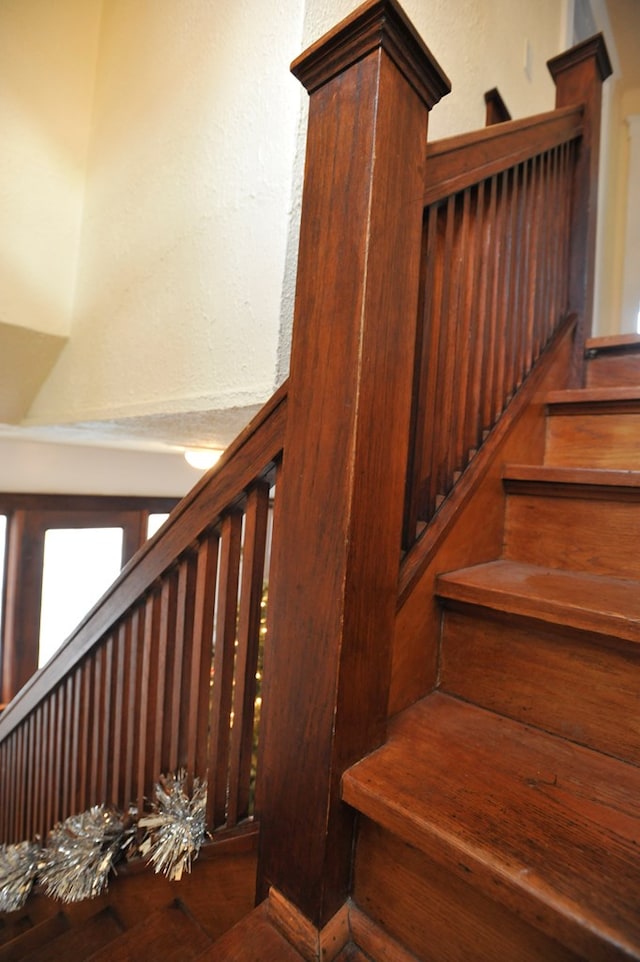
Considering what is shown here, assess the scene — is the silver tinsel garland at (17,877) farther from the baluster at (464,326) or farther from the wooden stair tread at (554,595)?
the baluster at (464,326)

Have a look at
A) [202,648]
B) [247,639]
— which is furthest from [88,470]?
[247,639]

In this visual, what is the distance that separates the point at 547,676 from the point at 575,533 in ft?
1.00

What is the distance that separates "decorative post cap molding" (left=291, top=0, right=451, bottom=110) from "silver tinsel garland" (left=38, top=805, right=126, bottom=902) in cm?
135

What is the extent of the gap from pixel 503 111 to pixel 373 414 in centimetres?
146

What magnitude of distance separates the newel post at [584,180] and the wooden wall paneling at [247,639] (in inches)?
40.3

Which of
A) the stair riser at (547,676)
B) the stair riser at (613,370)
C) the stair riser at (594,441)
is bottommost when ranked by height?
the stair riser at (547,676)

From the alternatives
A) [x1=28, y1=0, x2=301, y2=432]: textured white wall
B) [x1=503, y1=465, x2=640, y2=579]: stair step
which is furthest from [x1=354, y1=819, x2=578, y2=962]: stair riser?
[x1=28, y1=0, x2=301, y2=432]: textured white wall

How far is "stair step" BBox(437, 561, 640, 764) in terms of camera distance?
601mm

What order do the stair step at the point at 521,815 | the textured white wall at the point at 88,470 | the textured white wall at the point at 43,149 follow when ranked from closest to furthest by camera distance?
1. the stair step at the point at 521,815
2. the textured white wall at the point at 43,149
3. the textured white wall at the point at 88,470

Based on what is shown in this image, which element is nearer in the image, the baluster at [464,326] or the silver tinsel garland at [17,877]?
the baluster at [464,326]

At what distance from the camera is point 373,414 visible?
21.8 inches

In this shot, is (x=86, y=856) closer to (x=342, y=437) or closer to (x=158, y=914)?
(x=158, y=914)

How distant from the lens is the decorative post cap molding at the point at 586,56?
1297 millimetres

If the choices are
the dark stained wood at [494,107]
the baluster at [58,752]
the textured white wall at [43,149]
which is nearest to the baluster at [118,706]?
the baluster at [58,752]
